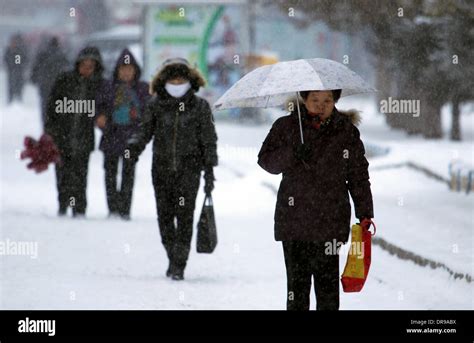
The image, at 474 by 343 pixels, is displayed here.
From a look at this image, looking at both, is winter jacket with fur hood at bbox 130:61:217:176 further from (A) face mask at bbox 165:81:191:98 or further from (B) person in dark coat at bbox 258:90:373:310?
(B) person in dark coat at bbox 258:90:373:310

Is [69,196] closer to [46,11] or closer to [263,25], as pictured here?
[263,25]

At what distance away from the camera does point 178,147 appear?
33.3 feet

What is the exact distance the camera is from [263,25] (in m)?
68.3

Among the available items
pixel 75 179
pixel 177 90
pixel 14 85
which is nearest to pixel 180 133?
pixel 177 90

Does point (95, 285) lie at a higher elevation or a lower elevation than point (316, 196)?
lower

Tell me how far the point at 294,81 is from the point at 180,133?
2906 mm

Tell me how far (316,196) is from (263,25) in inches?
2427

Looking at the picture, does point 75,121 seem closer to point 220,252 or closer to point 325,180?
point 220,252

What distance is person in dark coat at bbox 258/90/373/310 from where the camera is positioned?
23.3 feet

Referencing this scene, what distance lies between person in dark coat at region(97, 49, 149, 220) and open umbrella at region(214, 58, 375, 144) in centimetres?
607

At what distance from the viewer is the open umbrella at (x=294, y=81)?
23.8 feet

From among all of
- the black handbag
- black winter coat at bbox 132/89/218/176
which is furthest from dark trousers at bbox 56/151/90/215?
the black handbag
